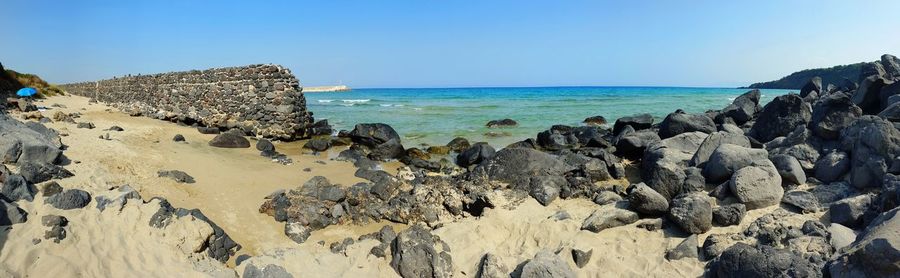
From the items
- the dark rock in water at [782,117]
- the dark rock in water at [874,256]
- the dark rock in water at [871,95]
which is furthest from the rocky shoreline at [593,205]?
the dark rock in water at [782,117]

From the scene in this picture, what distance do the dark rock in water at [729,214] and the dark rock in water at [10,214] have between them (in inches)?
337

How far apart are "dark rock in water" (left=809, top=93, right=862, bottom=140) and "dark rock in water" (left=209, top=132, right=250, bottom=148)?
13243 mm

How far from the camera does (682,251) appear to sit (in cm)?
578

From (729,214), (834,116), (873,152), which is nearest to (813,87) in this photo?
(834,116)

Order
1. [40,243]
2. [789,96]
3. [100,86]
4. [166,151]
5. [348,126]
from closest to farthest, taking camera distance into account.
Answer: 1. [40,243]
2. [166,151]
3. [789,96]
4. [348,126]
5. [100,86]

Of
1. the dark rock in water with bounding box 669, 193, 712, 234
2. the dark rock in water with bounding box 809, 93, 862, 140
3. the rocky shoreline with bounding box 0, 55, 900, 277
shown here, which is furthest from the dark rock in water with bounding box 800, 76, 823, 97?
the dark rock in water with bounding box 669, 193, 712, 234

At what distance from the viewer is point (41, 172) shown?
6.89m

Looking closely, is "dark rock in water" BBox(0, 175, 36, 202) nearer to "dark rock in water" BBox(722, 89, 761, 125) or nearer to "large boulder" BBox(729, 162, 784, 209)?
"large boulder" BBox(729, 162, 784, 209)

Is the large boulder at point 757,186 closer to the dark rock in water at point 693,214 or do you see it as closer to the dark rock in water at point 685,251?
the dark rock in water at point 693,214

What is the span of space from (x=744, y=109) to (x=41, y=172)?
19512mm

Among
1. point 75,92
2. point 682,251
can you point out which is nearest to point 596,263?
point 682,251

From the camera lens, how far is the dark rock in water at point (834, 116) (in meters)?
8.84

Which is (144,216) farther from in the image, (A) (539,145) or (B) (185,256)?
(A) (539,145)

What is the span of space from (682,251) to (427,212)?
386 centimetres
